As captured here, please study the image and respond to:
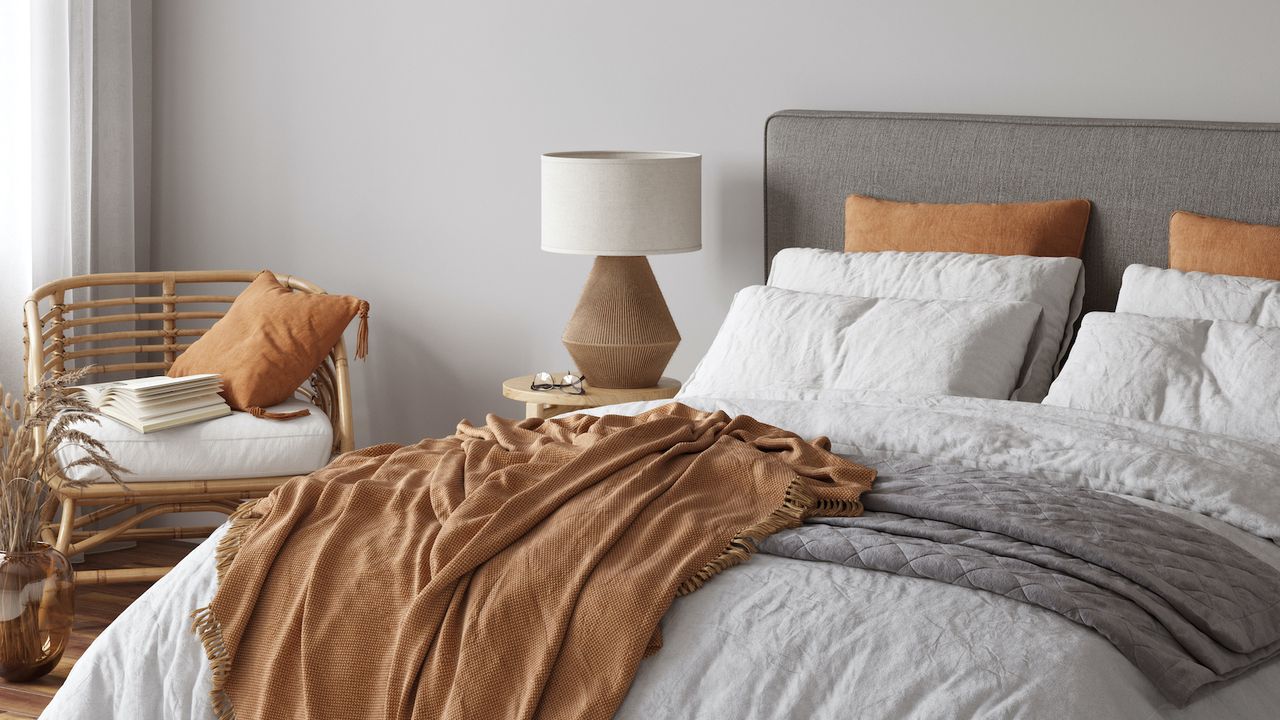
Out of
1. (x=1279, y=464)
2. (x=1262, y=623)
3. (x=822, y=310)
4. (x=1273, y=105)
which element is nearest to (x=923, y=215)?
(x=822, y=310)

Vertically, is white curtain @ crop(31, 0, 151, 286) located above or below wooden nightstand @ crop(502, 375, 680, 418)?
above

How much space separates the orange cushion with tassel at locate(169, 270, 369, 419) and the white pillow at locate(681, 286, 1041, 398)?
1.20 metres

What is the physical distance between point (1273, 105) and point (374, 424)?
2.88 m

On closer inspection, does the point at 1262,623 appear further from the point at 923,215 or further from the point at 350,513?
the point at 923,215

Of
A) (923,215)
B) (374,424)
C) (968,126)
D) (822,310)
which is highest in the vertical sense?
(968,126)

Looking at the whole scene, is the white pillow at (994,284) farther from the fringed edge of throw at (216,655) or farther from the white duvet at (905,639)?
the fringed edge of throw at (216,655)

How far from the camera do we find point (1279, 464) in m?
2.36

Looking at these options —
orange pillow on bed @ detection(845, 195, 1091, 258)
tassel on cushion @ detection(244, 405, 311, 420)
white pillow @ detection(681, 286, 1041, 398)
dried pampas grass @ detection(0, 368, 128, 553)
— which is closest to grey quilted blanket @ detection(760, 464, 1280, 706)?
white pillow @ detection(681, 286, 1041, 398)

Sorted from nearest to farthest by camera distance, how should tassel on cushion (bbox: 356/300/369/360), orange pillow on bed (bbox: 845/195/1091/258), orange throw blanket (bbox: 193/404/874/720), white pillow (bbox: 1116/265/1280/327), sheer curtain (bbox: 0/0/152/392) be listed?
orange throw blanket (bbox: 193/404/874/720) < white pillow (bbox: 1116/265/1280/327) < orange pillow on bed (bbox: 845/195/1091/258) < tassel on cushion (bbox: 356/300/369/360) < sheer curtain (bbox: 0/0/152/392)

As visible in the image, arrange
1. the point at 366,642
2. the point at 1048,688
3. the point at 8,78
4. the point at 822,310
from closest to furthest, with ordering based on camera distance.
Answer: the point at 1048,688 → the point at 366,642 → the point at 822,310 → the point at 8,78

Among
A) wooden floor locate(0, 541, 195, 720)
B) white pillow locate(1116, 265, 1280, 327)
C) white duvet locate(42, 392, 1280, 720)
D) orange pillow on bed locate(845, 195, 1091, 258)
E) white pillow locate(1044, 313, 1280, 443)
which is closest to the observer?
white duvet locate(42, 392, 1280, 720)

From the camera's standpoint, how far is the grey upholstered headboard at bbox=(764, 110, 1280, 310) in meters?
3.25

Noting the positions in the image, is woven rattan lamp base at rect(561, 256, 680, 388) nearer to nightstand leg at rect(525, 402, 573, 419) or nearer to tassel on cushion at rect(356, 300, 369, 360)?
nightstand leg at rect(525, 402, 573, 419)

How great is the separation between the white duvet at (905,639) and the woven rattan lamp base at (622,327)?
136cm
